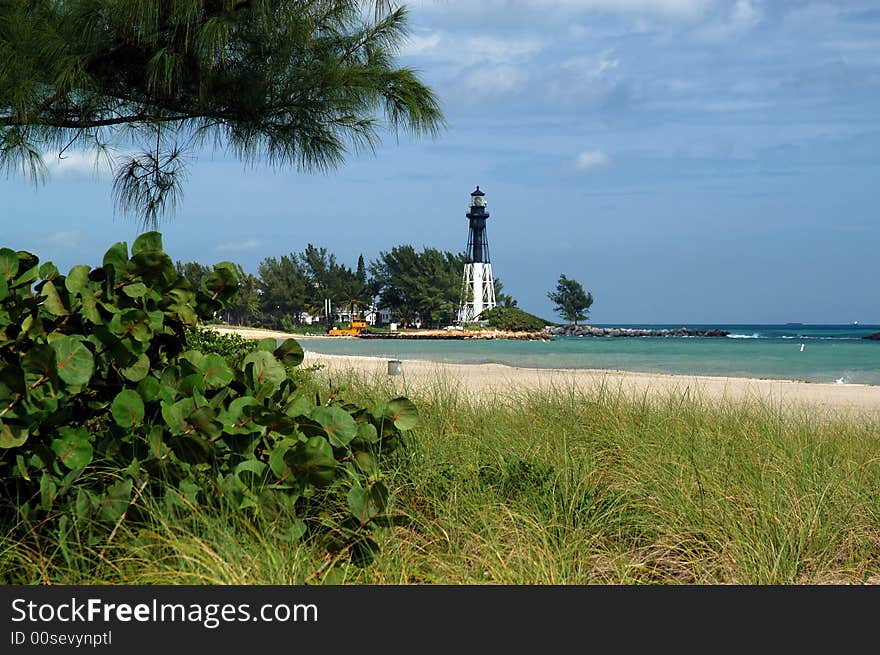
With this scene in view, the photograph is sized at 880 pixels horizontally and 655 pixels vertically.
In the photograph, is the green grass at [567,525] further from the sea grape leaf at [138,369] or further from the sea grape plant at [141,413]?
the sea grape leaf at [138,369]

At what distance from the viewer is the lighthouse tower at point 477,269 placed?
7238cm

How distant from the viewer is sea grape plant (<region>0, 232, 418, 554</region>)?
8.96ft

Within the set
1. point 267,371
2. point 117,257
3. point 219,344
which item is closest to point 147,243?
point 117,257

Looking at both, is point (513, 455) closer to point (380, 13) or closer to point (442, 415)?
point (442, 415)

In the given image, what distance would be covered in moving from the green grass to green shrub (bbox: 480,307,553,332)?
73464mm

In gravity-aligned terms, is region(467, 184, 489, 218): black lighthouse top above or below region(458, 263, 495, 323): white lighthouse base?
above

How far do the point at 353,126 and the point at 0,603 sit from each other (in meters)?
4.61

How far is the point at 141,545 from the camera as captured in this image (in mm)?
2740

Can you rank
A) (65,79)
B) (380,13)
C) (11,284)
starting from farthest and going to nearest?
(380,13) → (65,79) → (11,284)

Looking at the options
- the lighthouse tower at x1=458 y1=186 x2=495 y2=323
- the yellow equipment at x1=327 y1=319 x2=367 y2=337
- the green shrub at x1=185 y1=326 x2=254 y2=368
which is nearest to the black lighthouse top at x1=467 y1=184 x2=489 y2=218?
the lighthouse tower at x1=458 y1=186 x2=495 y2=323

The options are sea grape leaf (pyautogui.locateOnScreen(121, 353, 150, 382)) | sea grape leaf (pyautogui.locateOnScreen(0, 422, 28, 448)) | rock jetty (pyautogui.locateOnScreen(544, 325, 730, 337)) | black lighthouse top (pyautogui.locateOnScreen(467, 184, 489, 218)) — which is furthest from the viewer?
rock jetty (pyautogui.locateOnScreen(544, 325, 730, 337))

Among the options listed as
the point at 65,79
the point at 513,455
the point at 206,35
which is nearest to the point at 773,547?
the point at 513,455

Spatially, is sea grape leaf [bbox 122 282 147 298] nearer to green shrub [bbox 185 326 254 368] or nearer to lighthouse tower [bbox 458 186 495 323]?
green shrub [bbox 185 326 254 368]

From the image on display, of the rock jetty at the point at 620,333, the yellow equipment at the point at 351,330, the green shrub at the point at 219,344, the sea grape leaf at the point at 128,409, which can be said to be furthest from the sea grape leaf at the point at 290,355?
the rock jetty at the point at 620,333
